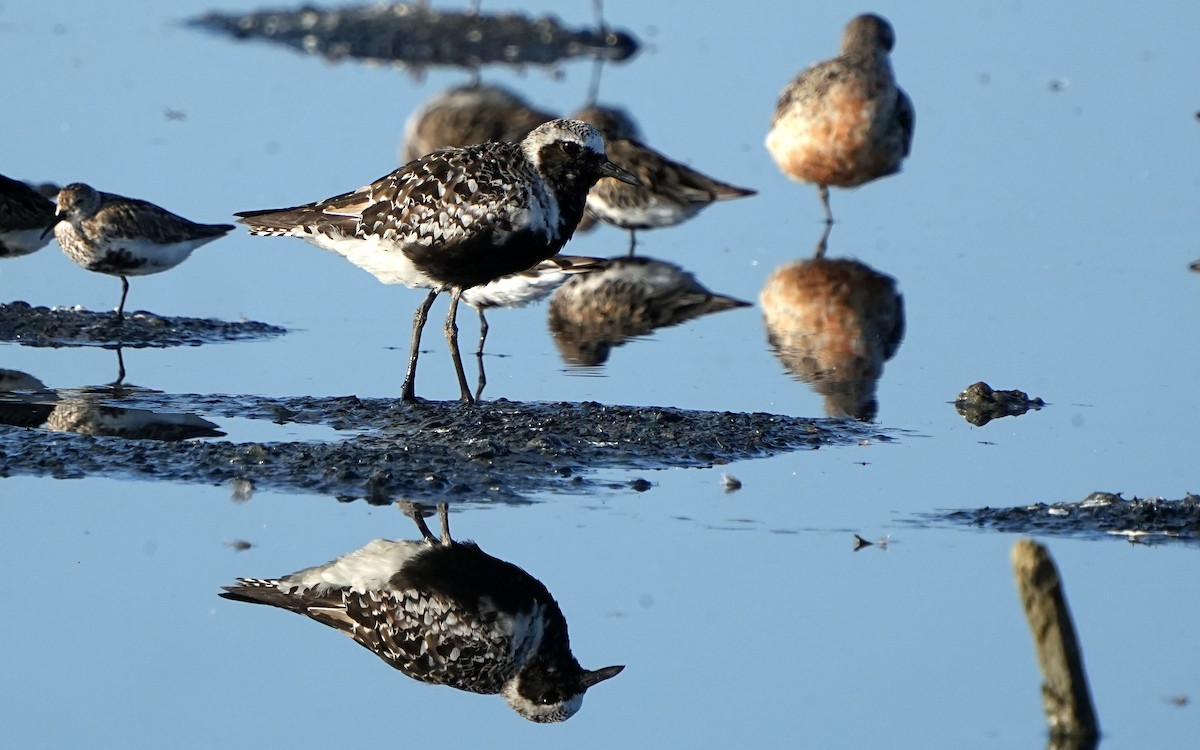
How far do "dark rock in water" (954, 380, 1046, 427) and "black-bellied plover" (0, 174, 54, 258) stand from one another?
621cm

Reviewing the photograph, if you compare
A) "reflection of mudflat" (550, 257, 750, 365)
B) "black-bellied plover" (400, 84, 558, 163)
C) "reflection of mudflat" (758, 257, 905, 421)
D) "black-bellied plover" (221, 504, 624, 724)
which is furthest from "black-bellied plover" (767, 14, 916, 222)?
"black-bellied plover" (221, 504, 624, 724)

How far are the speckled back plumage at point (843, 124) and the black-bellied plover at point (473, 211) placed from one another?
22.3 feet

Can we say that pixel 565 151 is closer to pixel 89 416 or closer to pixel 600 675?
pixel 89 416

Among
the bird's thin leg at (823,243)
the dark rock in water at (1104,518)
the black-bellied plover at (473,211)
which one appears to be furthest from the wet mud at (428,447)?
the bird's thin leg at (823,243)

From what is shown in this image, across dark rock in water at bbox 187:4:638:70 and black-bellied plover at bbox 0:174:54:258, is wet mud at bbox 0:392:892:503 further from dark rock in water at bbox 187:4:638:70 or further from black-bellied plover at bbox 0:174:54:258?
dark rock in water at bbox 187:4:638:70

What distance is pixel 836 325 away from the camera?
43.9 feet

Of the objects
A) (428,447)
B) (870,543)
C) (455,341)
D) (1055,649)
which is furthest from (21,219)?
(1055,649)

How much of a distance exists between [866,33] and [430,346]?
284 inches

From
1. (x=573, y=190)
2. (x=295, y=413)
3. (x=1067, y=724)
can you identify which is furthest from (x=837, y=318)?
(x=1067, y=724)

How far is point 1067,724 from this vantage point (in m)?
6.32

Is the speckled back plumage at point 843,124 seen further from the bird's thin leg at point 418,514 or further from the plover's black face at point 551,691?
the plover's black face at point 551,691

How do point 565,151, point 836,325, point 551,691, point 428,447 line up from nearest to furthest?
1. point 551,691
2. point 428,447
3. point 565,151
4. point 836,325

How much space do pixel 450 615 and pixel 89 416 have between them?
349 cm

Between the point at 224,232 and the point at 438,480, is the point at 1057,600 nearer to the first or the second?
the point at 438,480
